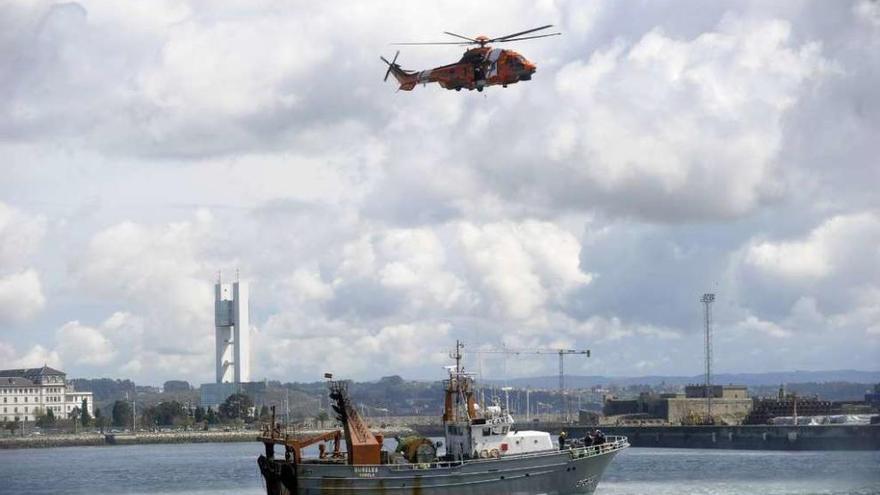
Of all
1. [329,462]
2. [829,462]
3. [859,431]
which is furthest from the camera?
[859,431]

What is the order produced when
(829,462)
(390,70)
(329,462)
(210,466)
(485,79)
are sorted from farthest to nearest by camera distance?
1. (210,466)
2. (829,462)
3. (390,70)
4. (485,79)
5. (329,462)

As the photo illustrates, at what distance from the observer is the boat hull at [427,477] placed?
8194cm

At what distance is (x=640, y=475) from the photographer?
4815 inches

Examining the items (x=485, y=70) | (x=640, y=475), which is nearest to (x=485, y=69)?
(x=485, y=70)

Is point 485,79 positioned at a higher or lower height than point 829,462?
higher

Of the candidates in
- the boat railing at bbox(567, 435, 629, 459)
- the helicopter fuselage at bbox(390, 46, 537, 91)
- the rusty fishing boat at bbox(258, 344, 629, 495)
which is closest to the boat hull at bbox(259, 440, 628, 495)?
the rusty fishing boat at bbox(258, 344, 629, 495)

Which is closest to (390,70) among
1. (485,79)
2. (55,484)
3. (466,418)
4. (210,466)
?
(485,79)

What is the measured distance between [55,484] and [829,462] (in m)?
76.9

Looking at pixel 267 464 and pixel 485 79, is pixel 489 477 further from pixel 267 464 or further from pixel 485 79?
pixel 485 79

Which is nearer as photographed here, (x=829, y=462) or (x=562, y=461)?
(x=562, y=461)

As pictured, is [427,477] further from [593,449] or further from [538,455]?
[593,449]

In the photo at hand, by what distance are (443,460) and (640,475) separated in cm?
4096

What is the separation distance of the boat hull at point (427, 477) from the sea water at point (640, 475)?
13946mm

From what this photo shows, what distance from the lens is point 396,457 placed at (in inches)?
3324
